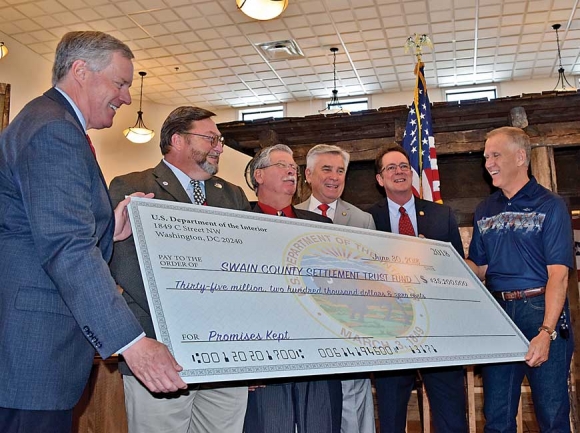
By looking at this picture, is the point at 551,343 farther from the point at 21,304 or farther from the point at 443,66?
the point at 443,66

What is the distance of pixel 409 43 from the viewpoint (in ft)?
16.3

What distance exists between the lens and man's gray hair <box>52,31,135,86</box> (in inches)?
65.9

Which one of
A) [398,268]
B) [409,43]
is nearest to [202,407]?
[398,268]

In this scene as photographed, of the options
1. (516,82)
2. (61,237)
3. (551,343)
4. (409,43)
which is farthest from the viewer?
(516,82)

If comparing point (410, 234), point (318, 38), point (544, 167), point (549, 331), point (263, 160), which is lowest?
point (549, 331)

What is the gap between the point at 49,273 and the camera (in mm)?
1428

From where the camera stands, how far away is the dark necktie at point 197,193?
2.44 m

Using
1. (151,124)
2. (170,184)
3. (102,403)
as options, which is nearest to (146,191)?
(170,184)

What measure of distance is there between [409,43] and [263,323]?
153 inches

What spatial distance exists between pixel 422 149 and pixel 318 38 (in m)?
5.51

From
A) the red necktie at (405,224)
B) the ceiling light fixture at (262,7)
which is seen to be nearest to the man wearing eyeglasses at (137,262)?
the red necktie at (405,224)

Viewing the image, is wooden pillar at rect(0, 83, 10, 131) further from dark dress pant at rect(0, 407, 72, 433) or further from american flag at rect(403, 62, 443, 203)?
dark dress pant at rect(0, 407, 72, 433)

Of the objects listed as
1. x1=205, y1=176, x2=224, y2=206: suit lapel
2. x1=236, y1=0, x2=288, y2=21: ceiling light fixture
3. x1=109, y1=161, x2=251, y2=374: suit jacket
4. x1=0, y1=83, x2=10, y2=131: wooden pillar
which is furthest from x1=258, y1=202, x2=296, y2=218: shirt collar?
x1=236, y1=0, x2=288, y2=21: ceiling light fixture

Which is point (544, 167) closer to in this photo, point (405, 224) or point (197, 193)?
point (405, 224)
